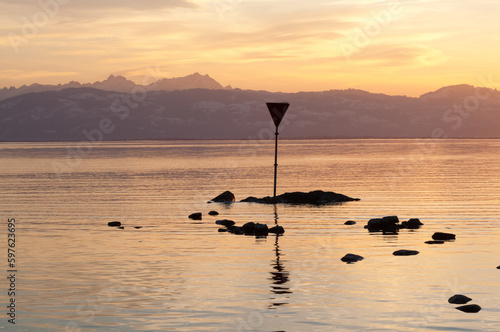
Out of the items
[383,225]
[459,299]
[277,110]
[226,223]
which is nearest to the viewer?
[459,299]

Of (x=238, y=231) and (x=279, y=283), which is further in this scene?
(x=238, y=231)

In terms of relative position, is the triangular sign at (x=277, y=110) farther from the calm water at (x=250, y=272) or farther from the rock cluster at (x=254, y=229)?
the rock cluster at (x=254, y=229)

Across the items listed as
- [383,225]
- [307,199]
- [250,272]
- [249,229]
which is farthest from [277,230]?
[307,199]

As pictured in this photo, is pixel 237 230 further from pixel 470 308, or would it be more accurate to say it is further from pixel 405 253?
pixel 470 308

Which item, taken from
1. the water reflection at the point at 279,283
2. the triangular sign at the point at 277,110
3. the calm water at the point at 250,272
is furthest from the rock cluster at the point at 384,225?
the triangular sign at the point at 277,110

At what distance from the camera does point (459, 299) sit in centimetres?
1638

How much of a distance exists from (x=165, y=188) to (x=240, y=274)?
4293cm

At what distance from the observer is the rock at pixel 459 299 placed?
16344mm

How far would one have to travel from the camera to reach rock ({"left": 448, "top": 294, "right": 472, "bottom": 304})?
16.3m

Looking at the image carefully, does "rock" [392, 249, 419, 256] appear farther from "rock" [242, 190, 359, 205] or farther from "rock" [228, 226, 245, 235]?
"rock" [242, 190, 359, 205]

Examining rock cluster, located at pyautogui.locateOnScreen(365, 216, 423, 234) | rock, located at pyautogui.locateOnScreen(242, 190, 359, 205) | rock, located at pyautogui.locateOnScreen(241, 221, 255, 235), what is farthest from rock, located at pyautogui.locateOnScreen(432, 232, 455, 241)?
rock, located at pyautogui.locateOnScreen(242, 190, 359, 205)

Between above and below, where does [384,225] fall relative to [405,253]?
above

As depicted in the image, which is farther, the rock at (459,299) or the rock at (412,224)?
the rock at (412,224)

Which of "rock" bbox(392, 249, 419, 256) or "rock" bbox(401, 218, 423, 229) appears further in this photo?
"rock" bbox(401, 218, 423, 229)
